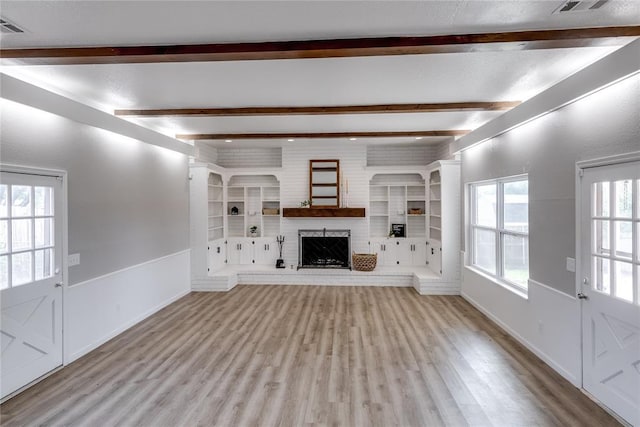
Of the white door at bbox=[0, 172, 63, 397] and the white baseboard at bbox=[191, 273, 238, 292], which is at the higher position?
the white door at bbox=[0, 172, 63, 397]

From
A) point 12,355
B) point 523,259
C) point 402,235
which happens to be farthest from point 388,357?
point 402,235

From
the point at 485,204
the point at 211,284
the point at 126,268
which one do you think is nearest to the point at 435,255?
the point at 485,204

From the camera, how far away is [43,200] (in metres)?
3.40

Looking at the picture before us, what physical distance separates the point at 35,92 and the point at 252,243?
16.7ft

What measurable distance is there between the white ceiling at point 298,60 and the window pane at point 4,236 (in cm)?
153

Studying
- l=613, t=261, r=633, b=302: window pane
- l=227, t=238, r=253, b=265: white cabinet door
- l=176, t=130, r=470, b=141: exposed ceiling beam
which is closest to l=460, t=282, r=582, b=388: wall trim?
l=613, t=261, r=633, b=302: window pane

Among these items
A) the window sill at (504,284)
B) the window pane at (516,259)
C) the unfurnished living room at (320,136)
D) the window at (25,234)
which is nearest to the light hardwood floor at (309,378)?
the unfurnished living room at (320,136)

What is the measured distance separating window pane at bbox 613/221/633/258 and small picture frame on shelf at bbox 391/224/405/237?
5.02 meters

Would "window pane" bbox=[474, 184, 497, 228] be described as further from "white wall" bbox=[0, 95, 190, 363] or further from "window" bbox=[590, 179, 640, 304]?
"white wall" bbox=[0, 95, 190, 363]

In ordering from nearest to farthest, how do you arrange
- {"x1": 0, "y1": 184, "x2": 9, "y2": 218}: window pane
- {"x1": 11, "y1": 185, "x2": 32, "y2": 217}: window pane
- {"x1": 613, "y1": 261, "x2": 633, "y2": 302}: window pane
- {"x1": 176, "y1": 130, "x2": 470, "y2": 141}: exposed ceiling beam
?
{"x1": 613, "y1": 261, "x2": 633, "y2": 302}: window pane → {"x1": 0, "y1": 184, "x2": 9, "y2": 218}: window pane → {"x1": 11, "y1": 185, "x2": 32, "y2": 217}: window pane → {"x1": 176, "y1": 130, "x2": 470, "y2": 141}: exposed ceiling beam

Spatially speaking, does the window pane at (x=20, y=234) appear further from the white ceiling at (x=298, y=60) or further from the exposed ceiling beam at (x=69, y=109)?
the white ceiling at (x=298, y=60)

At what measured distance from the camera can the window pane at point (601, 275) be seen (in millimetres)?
2796

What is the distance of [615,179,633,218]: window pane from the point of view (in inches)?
101

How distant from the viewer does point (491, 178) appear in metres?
4.95
